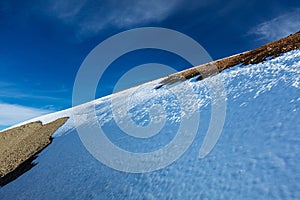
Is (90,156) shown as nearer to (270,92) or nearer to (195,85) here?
(195,85)

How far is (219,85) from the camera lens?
18797 mm

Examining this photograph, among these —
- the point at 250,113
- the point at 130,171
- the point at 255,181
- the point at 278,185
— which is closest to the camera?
the point at 278,185

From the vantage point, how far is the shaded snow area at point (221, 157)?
9227 millimetres

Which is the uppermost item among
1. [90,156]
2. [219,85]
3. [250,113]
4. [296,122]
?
[219,85]

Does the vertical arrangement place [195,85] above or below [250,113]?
above

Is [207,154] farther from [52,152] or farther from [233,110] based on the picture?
[52,152]

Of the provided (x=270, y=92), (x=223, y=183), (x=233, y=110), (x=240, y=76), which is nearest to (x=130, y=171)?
(x=223, y=183)

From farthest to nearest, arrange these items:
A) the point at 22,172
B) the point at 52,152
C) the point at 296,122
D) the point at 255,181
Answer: the point at 52,152, the point at 22,172, the point at 296,122, the point at 255,181

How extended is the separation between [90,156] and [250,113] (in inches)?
442

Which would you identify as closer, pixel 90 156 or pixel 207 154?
pixel 207 154

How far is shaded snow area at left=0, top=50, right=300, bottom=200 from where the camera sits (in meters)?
9.23

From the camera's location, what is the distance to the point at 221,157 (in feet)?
36.5

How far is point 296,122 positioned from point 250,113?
2.65 metres

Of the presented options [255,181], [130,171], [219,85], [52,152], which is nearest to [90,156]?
[130,171]
